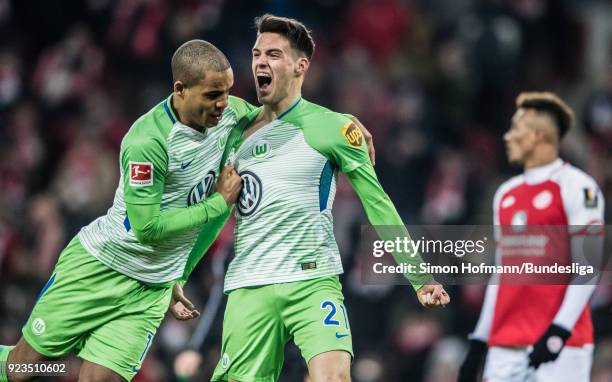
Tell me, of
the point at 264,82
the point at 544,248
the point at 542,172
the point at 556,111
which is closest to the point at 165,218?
the point at 264,82

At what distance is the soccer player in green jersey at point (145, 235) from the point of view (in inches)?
219

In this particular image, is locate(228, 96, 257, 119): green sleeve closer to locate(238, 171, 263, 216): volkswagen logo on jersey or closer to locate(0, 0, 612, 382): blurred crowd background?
locate(238, 171, 263, 216): volkswagen logo on jersey

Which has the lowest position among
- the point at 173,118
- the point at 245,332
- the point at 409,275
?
the point at 245,332

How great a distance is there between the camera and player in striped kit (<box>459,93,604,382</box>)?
6605mm

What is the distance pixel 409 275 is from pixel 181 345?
4.83m

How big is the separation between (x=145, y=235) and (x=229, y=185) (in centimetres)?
49

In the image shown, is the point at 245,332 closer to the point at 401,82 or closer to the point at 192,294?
the point at 192,294

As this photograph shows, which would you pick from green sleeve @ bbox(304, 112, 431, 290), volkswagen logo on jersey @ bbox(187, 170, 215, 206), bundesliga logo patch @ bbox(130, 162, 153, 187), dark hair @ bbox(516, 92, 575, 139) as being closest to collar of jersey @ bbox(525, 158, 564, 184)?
dark hair @ bbox(516, 92, 575, 139)

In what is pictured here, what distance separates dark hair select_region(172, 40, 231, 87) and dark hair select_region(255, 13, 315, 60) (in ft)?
1.12

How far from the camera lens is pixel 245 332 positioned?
5.63 metres

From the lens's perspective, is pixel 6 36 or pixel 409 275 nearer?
pixel 409 275

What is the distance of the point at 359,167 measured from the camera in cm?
559

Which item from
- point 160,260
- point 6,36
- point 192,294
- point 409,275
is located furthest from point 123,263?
point 6,36

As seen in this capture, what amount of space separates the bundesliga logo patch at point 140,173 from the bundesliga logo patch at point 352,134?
3.23ft
